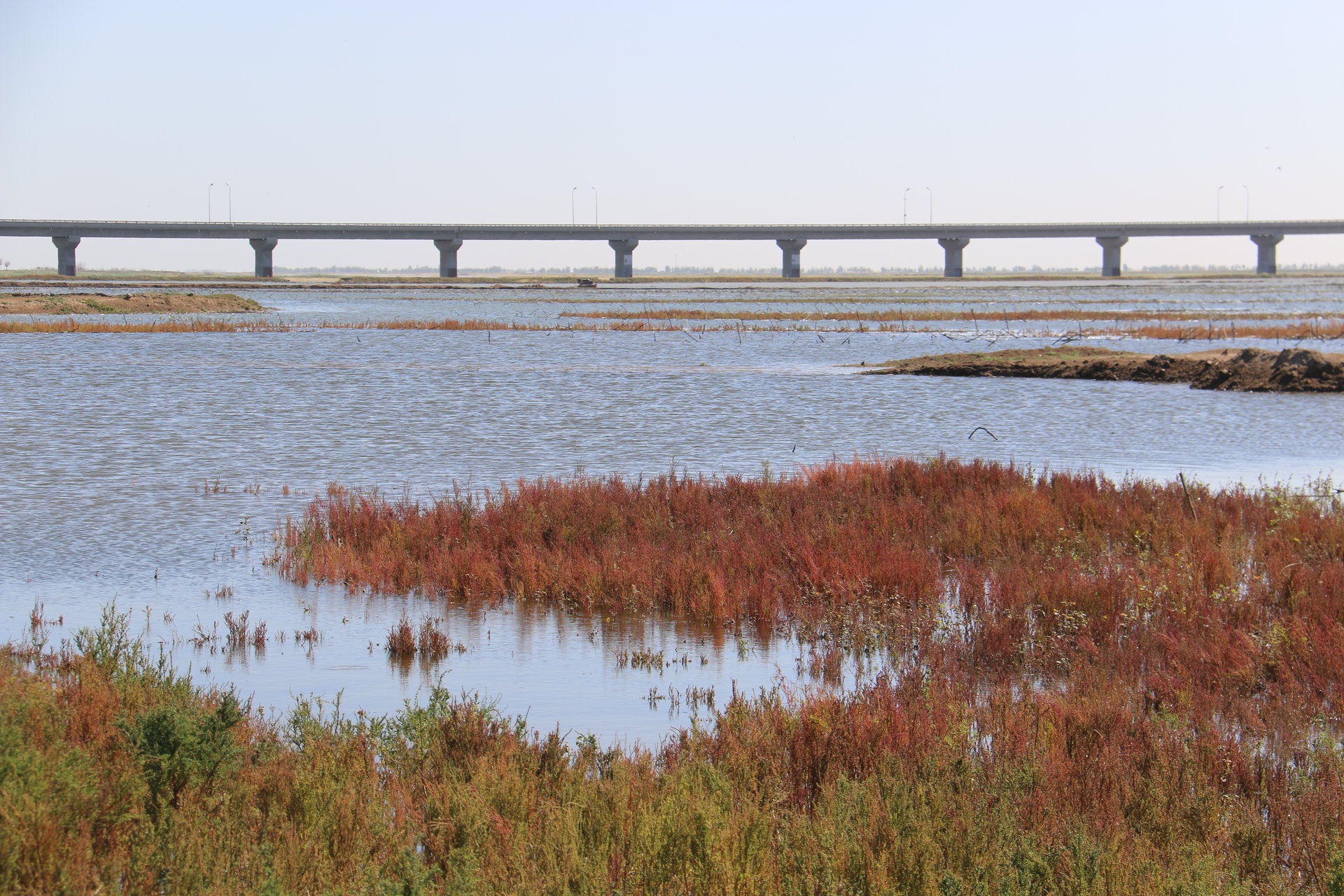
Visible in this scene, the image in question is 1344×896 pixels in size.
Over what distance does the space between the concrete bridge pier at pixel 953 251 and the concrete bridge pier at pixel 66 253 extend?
377 ft

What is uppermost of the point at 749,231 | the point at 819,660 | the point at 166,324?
the point at 749,231

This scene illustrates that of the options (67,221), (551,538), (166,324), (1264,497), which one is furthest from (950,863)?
(67,221)

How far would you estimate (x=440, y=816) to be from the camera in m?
6.23

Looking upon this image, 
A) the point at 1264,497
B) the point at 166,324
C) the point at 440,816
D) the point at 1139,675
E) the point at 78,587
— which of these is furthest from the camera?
the point at 166,324

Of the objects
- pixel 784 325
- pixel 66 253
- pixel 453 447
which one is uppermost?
pixel 66 253

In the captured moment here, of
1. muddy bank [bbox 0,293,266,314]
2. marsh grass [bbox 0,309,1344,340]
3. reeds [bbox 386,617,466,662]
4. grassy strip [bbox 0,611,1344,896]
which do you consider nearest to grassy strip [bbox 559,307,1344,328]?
marsh grass [bbox 0,309,1344,340]

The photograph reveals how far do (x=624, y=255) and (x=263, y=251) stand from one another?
47.8m

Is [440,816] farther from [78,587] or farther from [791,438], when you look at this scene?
[791,438]

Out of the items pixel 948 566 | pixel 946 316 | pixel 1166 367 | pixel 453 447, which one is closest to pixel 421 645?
pixel 948 566

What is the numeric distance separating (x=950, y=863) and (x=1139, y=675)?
4215 mm

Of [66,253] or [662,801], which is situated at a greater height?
[66,253]

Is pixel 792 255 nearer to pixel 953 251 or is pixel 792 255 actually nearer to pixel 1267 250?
pixel 953 251

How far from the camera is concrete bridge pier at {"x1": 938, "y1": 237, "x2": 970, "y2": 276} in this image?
170 meters

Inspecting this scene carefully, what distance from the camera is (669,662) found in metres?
10.3
